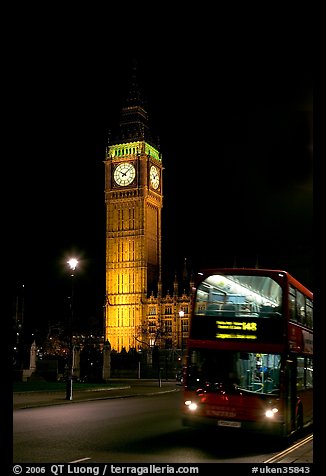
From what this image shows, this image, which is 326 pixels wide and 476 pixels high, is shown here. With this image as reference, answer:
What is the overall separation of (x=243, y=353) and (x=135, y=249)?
91586mm

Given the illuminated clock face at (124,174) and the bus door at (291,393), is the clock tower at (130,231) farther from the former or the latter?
the bus door at (291,393)

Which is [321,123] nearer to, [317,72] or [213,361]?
[317,72]

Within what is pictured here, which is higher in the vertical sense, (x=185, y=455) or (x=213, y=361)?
(x=213, y=361)

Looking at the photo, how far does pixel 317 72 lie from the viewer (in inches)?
275

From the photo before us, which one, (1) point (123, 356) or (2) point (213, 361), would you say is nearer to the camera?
(2) point (213, 361)

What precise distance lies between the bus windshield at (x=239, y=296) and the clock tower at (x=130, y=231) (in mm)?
86995

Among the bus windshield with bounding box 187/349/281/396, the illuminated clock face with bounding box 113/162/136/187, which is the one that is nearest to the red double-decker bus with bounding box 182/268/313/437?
the bus windshield with bounding box 187/349/281/396

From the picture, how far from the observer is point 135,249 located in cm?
10488

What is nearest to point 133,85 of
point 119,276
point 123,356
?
point 119,276

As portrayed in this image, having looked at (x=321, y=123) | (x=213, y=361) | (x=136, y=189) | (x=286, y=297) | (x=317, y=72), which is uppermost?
(x=136, y=189)

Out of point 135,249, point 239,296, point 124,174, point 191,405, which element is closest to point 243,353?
point 239,296

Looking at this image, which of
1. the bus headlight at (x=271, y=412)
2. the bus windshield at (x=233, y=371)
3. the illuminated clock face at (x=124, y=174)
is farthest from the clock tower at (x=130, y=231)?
the bus headlight at (x=271, y=412)

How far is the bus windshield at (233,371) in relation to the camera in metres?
13.3

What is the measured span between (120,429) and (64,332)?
263 ft
